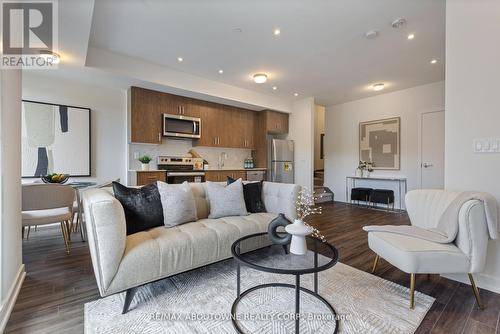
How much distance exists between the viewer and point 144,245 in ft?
5.40

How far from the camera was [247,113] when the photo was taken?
5703 mm

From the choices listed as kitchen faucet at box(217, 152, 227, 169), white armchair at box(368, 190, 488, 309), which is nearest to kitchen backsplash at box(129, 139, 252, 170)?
kitchen faucet at box(217, 152, 227, 169)

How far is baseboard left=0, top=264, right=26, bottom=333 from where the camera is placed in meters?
1.41

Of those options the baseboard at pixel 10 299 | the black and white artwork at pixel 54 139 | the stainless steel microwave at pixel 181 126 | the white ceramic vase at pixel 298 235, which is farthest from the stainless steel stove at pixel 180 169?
the white ceramic vase at pixel 298 235

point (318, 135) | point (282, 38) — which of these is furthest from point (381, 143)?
point (282, 38)

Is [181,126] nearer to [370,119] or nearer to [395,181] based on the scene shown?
[370,119]

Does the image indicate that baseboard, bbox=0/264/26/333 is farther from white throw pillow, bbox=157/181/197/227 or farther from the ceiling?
the ceiling

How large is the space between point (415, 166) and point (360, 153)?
1224 millimetres

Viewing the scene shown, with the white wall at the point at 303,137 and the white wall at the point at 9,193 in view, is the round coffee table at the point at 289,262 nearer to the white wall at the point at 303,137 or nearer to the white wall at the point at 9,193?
the white wall at the point at 9,193

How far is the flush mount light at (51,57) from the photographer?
287 centimetres

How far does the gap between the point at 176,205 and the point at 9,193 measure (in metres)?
1.21

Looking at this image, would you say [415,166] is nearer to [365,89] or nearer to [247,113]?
[365,89]

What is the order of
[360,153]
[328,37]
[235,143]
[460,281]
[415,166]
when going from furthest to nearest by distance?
[360,153] < [235,143] < [415,166] < [328,37] < [460,281]

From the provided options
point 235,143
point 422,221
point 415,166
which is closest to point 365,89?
point 415,166
